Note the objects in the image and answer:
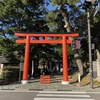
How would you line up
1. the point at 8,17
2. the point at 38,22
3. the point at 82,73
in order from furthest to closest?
the point at 38,22, the point at 8,17, the point at 82,73

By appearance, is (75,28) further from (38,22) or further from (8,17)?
(8,17)

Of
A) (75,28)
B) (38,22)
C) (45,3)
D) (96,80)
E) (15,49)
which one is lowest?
(96,80)

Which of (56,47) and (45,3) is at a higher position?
(45,3)

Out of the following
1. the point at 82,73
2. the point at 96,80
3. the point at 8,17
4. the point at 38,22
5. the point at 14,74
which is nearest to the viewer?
the point at 96,80

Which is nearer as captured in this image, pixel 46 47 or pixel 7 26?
pixel 7 26

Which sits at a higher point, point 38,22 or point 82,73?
point 38,22

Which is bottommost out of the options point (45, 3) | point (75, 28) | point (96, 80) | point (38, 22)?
point (96, 80)

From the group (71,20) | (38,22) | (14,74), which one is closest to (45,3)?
(38,22)

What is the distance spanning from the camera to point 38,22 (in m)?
33.8

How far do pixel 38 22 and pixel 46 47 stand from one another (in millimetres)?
4448

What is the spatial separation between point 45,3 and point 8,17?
243 inches

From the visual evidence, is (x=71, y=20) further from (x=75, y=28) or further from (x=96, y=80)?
(x=96, y=80)

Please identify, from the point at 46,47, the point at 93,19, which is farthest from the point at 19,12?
the point at 93,19

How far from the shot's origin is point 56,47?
34.5 m
